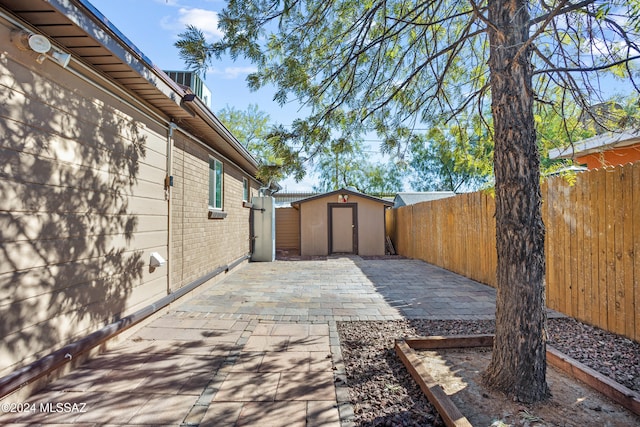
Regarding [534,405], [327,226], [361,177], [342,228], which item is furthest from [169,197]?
[361,177]

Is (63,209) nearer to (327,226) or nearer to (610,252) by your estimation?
(610,252)

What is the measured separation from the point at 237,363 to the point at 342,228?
1003cm

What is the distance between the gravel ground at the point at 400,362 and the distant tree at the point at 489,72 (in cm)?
69

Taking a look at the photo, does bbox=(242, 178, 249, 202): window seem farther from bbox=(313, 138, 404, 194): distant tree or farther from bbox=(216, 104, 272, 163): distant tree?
bbox=(216, 104, 272, 163): distant tree

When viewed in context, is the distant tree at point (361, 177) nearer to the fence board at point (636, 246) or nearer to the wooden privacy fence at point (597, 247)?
the wooden privacy fence at point (597, 247)

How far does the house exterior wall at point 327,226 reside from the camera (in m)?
12.5

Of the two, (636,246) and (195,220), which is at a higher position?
(195,220)

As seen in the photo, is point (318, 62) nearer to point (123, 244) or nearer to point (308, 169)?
point (308, 169)

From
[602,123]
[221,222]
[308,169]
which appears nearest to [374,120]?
[308,169]

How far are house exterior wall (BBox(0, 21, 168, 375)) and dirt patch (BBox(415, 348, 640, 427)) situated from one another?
301 centimetres

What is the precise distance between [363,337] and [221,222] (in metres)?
4.42

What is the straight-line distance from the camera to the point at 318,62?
154 inches

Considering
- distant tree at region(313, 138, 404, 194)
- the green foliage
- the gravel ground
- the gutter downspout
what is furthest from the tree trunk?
distant tree at region(313, 138, 404, 194)

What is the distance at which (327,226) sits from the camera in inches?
494
